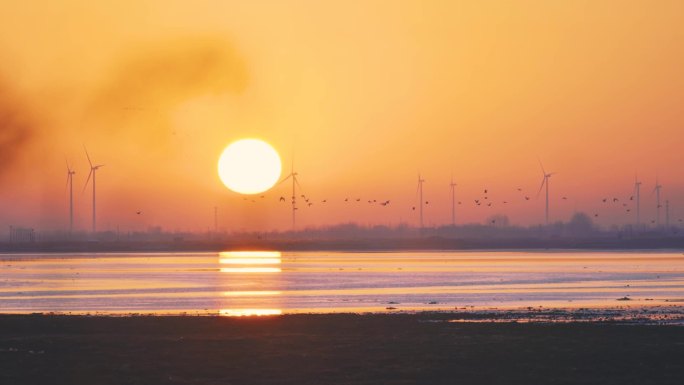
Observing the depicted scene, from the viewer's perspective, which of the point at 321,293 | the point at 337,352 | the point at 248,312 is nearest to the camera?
the point at 337,352

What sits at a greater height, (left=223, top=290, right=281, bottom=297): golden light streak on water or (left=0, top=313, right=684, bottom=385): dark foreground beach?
(left=0, top=313, right=684, bottom=385): dark foreground beach

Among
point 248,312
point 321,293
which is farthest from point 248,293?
point 248,312

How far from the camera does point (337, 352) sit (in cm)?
3516

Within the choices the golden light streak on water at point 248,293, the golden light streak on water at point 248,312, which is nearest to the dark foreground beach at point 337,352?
the golden light streak on water at point 248,312

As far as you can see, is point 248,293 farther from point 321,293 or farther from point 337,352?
point 337,352

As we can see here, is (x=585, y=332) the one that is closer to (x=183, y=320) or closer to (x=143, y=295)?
(x=183, y=320)

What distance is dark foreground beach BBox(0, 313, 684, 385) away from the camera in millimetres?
29719

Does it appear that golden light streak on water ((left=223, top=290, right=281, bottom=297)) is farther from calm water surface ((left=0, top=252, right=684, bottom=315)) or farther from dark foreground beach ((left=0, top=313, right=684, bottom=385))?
dark foreground beach ((left=0, top=313, right=684, bottom=385))

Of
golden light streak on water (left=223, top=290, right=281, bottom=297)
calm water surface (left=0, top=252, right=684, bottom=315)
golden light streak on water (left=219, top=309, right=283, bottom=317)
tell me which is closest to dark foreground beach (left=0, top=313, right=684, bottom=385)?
golden light streak on water (left=219, top=309, right=283, bottom=317)

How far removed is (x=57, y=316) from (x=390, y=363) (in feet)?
78.6

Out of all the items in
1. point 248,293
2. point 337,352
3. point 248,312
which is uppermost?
point 337,352

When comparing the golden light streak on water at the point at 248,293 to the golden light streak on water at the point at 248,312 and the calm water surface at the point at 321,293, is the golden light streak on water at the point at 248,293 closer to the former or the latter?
the calm water surface at the point at 321,293

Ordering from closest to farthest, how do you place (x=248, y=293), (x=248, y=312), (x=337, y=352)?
(x=337, y=352) < (x=248, y=312) < (x=248, y=293)

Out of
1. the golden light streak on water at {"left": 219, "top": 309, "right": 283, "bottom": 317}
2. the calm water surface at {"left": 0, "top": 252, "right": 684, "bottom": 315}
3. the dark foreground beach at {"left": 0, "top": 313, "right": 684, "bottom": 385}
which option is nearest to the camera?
the dark foreground beach at {"left": 0, "top": 313, "right": 684, "bottom": 385}
